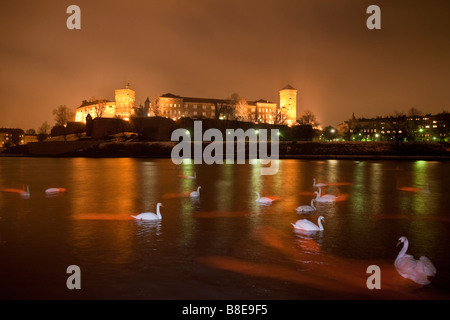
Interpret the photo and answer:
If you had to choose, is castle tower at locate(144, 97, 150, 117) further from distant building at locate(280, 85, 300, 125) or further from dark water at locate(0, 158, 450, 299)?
dark water at locate(0, 158, 450, 299)

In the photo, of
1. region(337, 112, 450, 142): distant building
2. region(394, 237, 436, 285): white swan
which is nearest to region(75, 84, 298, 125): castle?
region(337, 112, 450, 142): distant building

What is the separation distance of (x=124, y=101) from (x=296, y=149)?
102000mm

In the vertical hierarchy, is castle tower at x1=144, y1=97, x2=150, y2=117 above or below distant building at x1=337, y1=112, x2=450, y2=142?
above

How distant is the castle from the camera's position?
144750mm

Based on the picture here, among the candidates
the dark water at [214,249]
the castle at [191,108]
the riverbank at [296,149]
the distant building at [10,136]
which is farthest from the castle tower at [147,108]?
the dark water at [214,249]

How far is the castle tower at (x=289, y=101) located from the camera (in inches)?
6584

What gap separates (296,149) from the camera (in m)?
71.6

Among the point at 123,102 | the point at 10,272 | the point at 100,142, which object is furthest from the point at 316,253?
the point at 123,102

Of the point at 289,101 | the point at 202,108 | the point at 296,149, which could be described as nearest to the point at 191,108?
the point at 202,108

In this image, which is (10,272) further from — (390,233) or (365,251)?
(390,233)

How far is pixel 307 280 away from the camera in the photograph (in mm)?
6965

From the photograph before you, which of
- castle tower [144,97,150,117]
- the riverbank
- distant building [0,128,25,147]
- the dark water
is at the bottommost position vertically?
the dark water

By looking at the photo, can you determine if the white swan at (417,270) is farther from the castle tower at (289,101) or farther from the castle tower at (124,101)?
the castle tower at (289,101)

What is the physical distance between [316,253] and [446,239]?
14.1 ft
